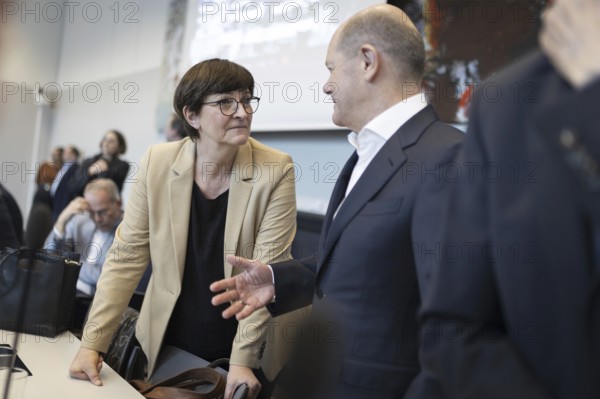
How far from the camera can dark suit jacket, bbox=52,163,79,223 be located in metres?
6.33

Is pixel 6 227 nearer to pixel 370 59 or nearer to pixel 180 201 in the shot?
pixel 180 201

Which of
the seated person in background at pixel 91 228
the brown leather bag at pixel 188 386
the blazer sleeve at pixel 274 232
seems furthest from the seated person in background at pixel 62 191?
the brown leather bag at pixel 188 386

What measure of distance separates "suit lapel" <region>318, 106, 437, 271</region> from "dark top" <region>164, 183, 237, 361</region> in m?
0.76

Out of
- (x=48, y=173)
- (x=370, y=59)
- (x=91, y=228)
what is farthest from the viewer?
(x=48, y=173)

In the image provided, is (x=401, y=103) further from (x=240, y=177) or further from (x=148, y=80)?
(x=148, y=80)

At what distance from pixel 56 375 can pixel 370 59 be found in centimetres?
124

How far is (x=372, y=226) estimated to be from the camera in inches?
52.2

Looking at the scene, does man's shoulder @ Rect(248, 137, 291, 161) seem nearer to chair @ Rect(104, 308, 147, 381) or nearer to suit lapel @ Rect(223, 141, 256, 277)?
suit lapel @ Rect(223, 141, 256, 277)

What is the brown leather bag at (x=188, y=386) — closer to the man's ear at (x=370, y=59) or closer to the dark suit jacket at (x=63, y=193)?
the man's ear at (x=370, y=59)

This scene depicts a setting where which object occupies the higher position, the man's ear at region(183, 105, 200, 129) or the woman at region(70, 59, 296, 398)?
the man's ear at region(183, 105, 200, 129)

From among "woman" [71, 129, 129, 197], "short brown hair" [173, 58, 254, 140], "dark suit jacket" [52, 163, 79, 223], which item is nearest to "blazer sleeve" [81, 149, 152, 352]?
"short brown hair" [173, 58, 254, 140]

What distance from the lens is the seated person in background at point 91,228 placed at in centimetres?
324

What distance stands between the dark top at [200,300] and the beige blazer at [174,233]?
52 millimetres

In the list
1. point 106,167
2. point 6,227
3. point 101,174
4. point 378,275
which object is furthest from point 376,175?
point 106,167
